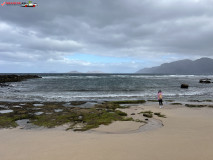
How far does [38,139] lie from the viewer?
316 inches

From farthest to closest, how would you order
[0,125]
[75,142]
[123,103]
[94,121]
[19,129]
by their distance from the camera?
[123,103] < [94,121] < [0,125] < [19,129] < [75,142]

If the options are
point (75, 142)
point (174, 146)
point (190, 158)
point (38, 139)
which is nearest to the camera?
point (190, 158)

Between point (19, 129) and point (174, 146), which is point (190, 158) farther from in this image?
point (19, 129)

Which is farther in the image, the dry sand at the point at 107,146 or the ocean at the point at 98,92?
the ocean at the point at 98,92

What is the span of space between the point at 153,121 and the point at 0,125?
10.1 meters

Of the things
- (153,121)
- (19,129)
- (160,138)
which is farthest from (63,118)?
(160,138)

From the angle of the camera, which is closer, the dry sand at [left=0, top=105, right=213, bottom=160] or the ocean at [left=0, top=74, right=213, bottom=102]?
the dry sand at [left=0, top=105, right=213, bottom=160]

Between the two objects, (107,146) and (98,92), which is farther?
(98,92)

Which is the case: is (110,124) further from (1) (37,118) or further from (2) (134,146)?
(1) (37,118)

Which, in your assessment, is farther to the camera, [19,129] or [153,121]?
[153,121]

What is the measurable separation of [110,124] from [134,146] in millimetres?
4182

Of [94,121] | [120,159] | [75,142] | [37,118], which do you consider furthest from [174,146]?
[37,118]

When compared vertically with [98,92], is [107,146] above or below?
above

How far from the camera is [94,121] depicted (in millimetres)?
11531
